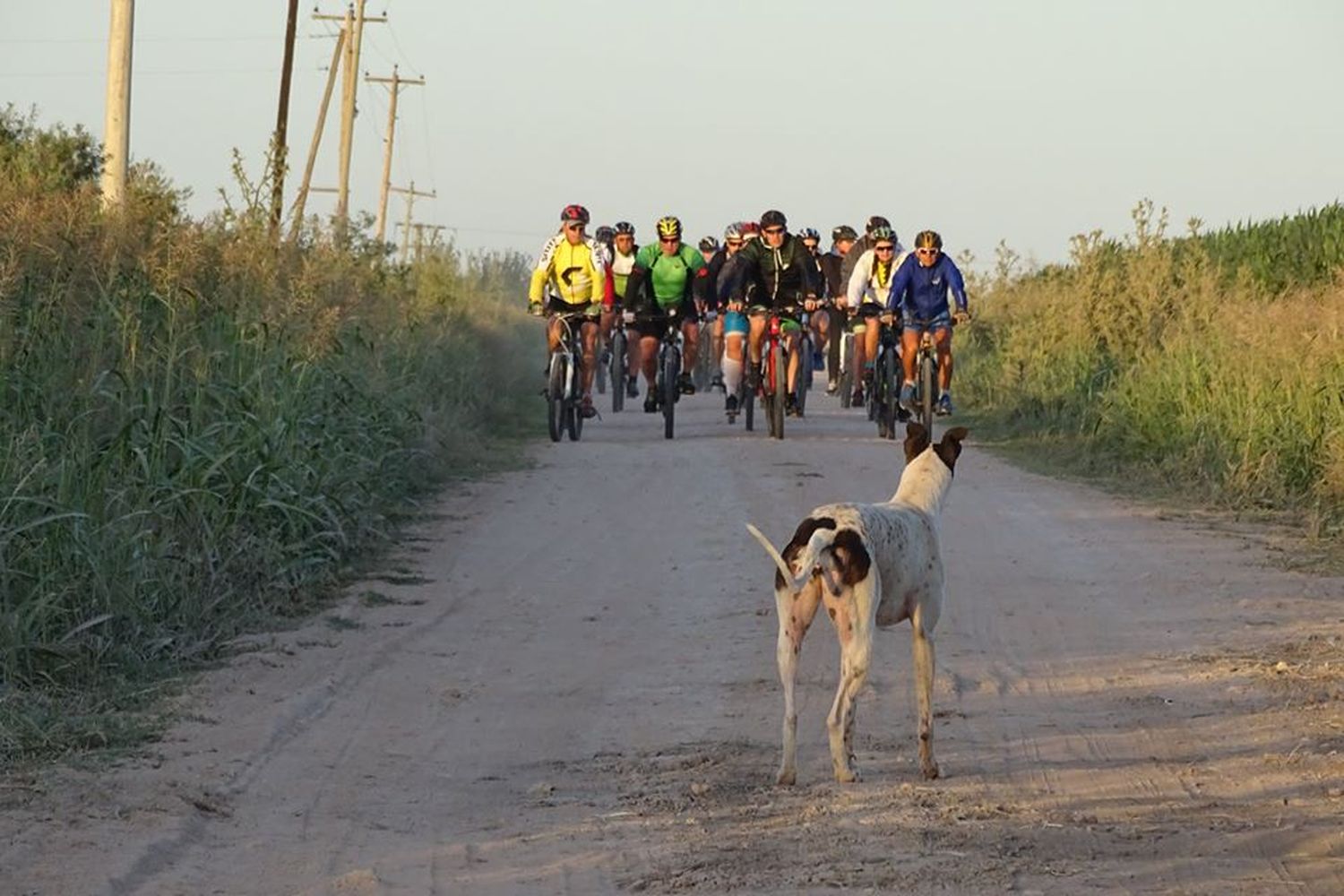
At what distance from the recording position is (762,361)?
70.5ft

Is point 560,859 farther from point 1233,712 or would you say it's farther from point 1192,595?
point 1192,595

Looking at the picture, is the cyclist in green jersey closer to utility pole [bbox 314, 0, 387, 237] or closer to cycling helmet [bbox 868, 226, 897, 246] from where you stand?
cycling helmet [bbox 868, 226, 897, 246]

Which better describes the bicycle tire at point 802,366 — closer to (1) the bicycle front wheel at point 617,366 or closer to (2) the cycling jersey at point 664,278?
(2) the cycling jersey at point 664,278

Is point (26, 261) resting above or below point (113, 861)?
above

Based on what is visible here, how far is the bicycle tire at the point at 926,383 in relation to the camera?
66.1ft

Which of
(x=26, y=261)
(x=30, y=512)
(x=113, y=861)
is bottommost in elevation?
(x=113, y=861)

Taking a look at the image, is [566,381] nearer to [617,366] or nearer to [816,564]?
[617,366]

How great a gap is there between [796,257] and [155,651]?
1291cm

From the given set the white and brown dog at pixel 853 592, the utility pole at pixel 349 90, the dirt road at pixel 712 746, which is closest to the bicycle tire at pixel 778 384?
the dirt road at pixel 712 746

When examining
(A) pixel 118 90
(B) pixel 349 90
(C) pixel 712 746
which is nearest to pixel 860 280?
(A) pixel 118 90

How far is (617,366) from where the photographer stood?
83.7 feet

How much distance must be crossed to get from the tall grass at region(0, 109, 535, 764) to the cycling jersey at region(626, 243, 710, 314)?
18.0 ft

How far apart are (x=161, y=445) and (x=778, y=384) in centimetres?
1061

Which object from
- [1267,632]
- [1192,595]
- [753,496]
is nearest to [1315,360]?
[753,496]
